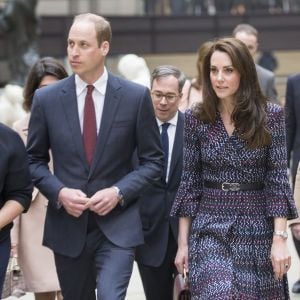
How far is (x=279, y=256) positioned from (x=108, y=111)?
1.16 metres

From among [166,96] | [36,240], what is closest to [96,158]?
[166,96]

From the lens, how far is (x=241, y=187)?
4789mm

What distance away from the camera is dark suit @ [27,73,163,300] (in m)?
5.02

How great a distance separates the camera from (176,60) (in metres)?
26.0

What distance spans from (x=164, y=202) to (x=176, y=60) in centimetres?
2035

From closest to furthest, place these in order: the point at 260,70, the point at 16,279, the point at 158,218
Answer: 1. the point at 158,218
2. the point at 16,279
3. the point at 260,70

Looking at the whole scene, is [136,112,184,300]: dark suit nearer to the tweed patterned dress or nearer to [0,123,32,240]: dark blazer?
the tweed patterned dress

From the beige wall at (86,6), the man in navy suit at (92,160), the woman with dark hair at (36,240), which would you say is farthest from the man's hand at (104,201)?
the beige wall at (86,6)

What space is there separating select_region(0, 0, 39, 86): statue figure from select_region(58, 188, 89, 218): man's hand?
14.8m

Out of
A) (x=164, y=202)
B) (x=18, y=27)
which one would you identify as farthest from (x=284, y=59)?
(x=164, y=202)

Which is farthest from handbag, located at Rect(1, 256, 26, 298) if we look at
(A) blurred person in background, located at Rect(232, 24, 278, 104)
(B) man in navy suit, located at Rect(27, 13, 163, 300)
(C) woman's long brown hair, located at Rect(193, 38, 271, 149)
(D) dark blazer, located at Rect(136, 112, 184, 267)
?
(A) blurred person in background, located at Rect(232, 24, 278, 104)

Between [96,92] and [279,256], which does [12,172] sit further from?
[279,256]

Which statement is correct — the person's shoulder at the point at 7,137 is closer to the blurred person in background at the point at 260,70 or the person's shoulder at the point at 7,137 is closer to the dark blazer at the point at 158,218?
the dark blazer at the point at 158,218

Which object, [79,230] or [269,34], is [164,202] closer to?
[79,230]
